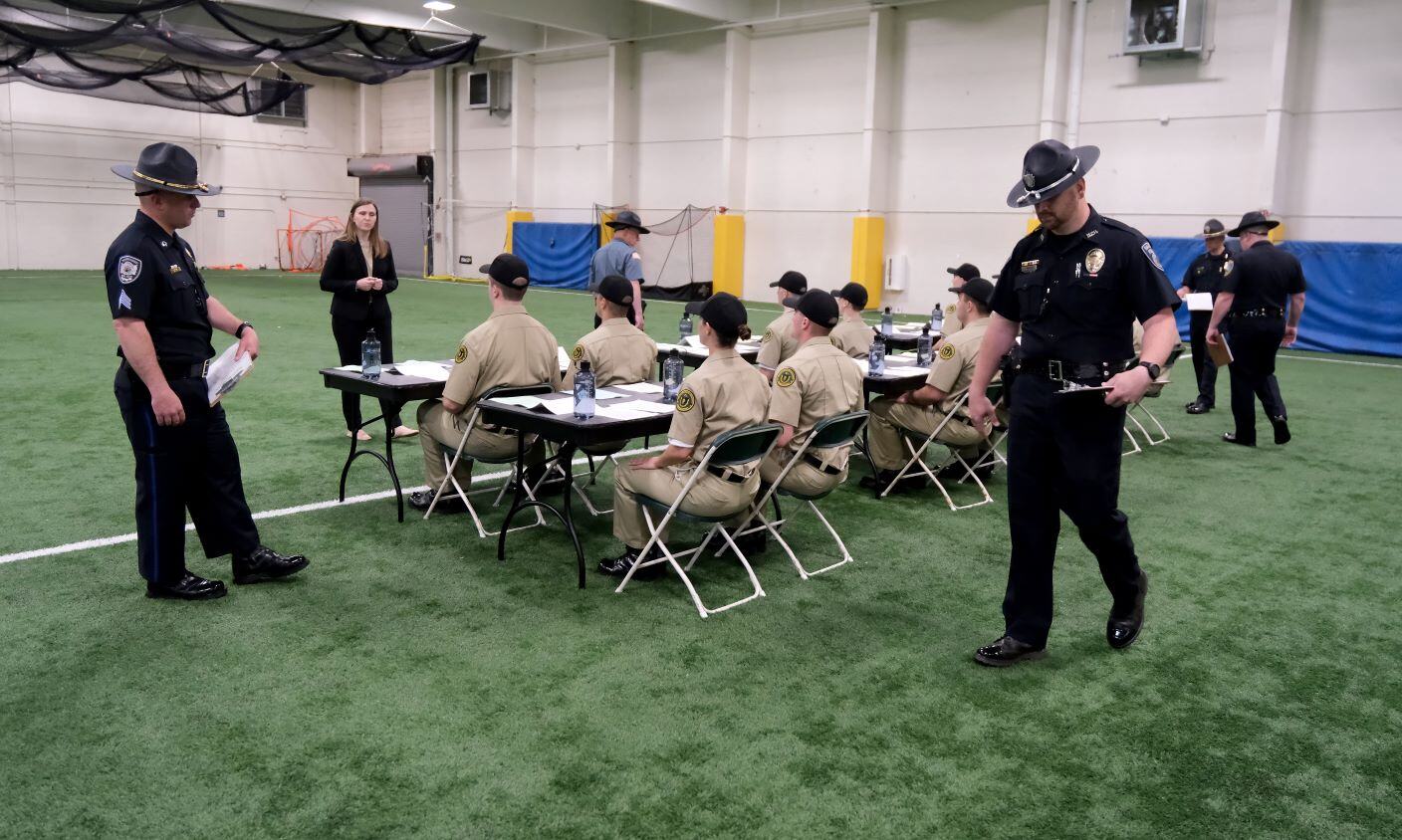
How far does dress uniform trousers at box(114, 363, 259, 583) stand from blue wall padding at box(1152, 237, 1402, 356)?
1251 cm

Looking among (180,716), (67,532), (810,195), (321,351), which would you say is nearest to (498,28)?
(810,195)

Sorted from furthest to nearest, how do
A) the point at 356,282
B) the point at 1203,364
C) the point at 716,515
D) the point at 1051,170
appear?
the point at 1203,364, the point at 356,282, the point at 716,515, the point at 1051,170

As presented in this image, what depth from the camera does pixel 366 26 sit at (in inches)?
675

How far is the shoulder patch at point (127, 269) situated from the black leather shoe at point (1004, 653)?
11.6 ft

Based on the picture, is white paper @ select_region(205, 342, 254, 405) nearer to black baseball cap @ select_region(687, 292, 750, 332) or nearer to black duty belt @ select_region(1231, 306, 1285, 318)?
black baseball cap @ select_region(687, 292, 750, 332)

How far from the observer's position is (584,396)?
15.8 feet

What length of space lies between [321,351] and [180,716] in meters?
9.50

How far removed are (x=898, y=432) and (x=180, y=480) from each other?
4107 mm

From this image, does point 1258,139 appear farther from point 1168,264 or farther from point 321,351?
point 321,351

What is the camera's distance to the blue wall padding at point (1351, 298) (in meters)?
14.0

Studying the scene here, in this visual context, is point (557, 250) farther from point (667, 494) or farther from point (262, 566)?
point (667, 494)

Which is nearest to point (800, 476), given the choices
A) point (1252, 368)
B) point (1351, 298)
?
point (1252, 368)

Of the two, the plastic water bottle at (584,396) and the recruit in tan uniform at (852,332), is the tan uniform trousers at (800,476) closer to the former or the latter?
the plastic water bottle at (584,396)

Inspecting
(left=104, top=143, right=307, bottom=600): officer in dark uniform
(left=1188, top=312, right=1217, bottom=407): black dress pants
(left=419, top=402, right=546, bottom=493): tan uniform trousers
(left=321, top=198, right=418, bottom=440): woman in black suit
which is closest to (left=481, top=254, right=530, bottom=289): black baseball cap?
(left=419, top=402, right=546, bottom=493): tan uniform trousers
